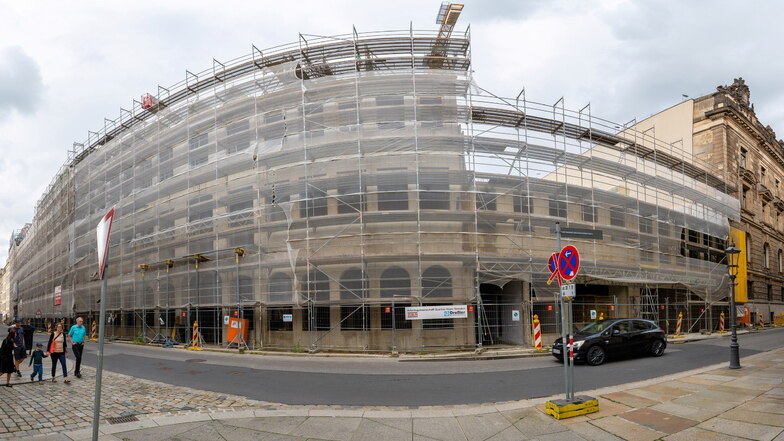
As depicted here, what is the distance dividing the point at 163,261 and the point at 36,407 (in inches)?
600

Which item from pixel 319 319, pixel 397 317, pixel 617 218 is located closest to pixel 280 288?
pixel 319 319

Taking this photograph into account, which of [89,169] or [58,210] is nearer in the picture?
[89,169]

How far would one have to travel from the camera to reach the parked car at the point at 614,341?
532 inches

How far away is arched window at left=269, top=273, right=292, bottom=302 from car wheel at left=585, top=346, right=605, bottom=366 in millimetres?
11207

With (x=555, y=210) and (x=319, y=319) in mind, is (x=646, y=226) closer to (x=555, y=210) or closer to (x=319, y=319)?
(x=555, y=210)

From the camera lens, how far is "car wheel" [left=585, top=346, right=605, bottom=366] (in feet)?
44.2

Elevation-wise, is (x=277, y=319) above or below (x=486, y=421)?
above

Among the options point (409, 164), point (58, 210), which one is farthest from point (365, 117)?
point (58, 210)

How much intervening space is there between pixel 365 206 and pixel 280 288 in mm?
5166

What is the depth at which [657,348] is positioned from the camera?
1516 centimetres

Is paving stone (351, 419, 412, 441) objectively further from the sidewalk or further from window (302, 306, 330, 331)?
window (302, 306, 330, 331)

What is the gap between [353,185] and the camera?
18406mm

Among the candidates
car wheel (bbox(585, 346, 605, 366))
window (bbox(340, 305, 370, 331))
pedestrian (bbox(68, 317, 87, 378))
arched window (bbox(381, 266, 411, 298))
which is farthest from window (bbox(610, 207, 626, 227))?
pedestrian (bbox(68, 317, 87, 378))

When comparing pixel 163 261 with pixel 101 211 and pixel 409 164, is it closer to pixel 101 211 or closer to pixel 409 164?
pixel 101 211
